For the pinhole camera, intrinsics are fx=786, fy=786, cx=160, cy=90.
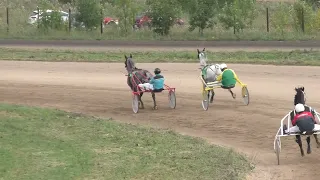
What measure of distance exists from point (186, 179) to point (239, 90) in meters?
14.1

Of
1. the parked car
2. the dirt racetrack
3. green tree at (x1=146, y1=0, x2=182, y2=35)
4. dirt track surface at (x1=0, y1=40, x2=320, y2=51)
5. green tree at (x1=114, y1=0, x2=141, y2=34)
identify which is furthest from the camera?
the parked car

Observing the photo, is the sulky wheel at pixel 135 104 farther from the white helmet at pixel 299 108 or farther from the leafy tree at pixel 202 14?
the leafy tree at pixel 202 14

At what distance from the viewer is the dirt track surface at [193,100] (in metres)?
16.3

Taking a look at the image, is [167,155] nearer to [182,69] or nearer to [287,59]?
[182,69]

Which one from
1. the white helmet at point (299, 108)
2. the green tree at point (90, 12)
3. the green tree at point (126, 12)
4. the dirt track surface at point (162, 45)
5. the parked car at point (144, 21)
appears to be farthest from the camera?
the green tree at point (90, 12)

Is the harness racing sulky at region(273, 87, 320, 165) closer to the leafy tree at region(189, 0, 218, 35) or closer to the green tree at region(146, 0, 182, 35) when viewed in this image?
the leafy tree at region(189, 0, 218, 35)

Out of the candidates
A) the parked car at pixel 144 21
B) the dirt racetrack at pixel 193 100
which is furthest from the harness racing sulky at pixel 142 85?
the parked car at pixel 144 21

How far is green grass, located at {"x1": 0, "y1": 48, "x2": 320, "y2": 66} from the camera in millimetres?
34375

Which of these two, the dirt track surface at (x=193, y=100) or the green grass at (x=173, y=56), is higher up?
the green grass at (x=173, y=56)

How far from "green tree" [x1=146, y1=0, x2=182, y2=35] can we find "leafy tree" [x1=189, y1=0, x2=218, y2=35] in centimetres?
102

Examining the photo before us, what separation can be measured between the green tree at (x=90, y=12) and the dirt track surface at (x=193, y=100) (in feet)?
43.4

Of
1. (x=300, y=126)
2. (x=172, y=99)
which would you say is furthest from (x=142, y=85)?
(x=300, y=126)

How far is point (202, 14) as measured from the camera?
46.6 meters

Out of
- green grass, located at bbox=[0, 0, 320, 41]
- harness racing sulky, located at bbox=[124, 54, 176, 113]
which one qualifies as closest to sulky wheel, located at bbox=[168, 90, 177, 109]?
harness racing sulky, located at bbox=[124, 54, 176, 113]
